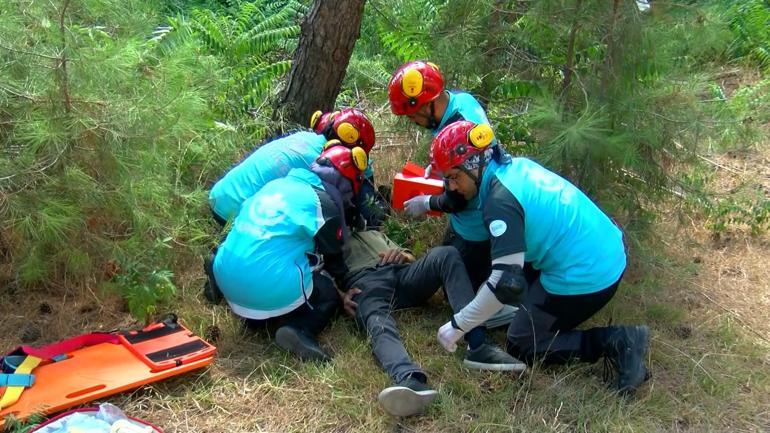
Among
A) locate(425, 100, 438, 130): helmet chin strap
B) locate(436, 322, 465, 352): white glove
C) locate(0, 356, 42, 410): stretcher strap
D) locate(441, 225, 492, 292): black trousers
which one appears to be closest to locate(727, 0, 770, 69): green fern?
locate(425, 100, 438, 130): helmet chin strap

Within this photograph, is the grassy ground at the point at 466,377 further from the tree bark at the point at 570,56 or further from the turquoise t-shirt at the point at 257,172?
the tree bark at the point at 570,56

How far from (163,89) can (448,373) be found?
235 centimetres

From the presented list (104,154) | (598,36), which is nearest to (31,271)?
(104,154)

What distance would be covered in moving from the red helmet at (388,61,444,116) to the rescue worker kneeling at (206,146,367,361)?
0.42 metres

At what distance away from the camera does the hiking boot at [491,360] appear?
3922mm

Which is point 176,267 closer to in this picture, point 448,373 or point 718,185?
point 448,373

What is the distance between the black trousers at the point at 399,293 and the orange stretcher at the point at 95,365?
895 millimetres

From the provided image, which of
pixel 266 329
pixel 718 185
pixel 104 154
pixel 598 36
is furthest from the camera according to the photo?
pixel 718 185

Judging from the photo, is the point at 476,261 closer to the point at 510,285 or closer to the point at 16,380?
the point at 510,285

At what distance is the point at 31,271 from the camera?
4.17 metres

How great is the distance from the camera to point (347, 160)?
178 inches

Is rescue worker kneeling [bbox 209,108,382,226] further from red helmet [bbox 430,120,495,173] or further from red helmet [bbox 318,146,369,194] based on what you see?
red helmet [bbox 430,120,495,173]

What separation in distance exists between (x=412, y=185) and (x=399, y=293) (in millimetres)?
920

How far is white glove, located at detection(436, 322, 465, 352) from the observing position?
386 cm
